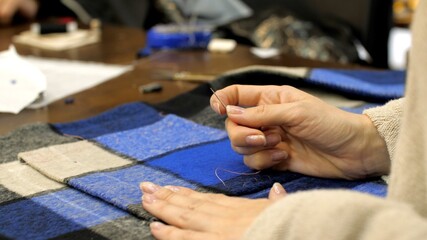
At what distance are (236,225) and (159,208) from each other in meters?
0.10

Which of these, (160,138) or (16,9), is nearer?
(160,138)

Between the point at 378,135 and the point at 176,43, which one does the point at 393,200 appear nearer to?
the point at 378,135

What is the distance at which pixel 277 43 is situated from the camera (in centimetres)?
162

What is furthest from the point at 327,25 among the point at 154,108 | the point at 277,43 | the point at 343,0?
the point at 154,108

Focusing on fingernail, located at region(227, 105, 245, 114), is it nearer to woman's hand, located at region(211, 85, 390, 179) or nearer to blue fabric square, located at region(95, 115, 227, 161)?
woman's hand, located at region(211, 85, 390, 179)

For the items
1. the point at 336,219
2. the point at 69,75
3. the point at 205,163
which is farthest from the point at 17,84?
the point at 336,219

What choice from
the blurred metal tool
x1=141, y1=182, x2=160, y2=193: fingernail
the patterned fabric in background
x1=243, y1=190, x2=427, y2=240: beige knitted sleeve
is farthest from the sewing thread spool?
x1=243, y1=190, x2=427, y2=240: beige knitted sleeve

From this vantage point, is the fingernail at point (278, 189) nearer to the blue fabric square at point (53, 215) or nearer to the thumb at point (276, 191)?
the thumb at point (276, 191)

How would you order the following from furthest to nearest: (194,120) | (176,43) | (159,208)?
(176,43)
(194,120)
(159,208)

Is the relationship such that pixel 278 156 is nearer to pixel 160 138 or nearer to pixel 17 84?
pixel 160 138

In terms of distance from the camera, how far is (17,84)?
1.05 meters

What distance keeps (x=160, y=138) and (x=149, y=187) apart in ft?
0.68

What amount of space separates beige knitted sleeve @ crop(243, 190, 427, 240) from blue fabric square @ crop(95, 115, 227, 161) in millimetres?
307

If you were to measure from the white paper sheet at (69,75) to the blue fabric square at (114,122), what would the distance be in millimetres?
152
